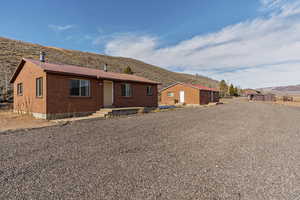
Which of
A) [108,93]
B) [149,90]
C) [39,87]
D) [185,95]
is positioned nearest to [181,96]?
[185,95]

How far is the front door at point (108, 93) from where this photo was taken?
40.9ft

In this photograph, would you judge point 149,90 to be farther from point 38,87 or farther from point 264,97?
point 264,97

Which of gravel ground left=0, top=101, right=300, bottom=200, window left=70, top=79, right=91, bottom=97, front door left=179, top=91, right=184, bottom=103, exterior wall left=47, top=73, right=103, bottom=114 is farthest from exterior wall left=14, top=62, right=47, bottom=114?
front door left=179, top=91, right=184, bottom=103

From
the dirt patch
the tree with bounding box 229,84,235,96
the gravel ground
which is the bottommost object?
the gravel ground

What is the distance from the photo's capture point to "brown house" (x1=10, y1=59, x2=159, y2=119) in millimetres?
9516

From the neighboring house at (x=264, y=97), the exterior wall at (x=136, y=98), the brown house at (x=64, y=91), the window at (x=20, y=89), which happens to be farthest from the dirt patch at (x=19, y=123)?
the neighboring house at (x=264, y=97)

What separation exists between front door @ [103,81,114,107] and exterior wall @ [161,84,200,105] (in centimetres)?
1507

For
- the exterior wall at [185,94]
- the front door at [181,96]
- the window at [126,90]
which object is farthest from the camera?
the front door at [181,96]

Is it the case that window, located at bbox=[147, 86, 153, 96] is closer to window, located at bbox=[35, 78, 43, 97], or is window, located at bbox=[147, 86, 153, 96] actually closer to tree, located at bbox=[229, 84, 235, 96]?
window, located at bbox=[35, 78, 43, 97]

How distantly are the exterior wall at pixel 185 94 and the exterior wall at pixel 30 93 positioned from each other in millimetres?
19585

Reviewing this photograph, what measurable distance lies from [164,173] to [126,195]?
959mm

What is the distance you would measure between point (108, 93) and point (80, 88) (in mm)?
2384

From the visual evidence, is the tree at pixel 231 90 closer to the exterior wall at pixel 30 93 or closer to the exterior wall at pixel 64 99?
the exterior wall at pixel 64 99

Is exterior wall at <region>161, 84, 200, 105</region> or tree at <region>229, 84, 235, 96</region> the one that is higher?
tree at <region>229, 84, 235, 96</region>
